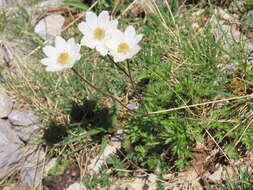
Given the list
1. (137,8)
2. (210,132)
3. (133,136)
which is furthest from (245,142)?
(137,8)

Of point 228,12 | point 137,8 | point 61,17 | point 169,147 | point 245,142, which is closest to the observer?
point 245,142

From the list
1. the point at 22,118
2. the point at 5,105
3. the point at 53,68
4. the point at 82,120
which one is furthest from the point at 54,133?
the point at 53,68

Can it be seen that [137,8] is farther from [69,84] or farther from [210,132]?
[210,132]

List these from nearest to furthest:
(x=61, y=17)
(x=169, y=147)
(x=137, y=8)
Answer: (x=169, y=147) → (x=137, y=8) → (x=61, y=17)

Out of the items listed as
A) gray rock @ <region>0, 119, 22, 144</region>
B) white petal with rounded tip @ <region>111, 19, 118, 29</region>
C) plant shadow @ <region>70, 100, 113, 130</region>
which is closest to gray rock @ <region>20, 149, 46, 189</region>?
gray rock @ <region>0, 119, 22, 144</region>

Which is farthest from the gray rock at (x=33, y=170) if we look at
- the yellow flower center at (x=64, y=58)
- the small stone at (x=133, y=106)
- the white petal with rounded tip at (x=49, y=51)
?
the yellow flower center at (x=64, y=58)

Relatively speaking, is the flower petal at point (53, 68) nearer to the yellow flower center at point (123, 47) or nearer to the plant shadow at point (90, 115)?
the yellow flower center at point (123, 47)

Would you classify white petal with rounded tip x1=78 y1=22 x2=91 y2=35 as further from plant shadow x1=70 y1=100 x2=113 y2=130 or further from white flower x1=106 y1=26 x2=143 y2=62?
plant shadow x1=70 y1=100 x2=113 y2=130
